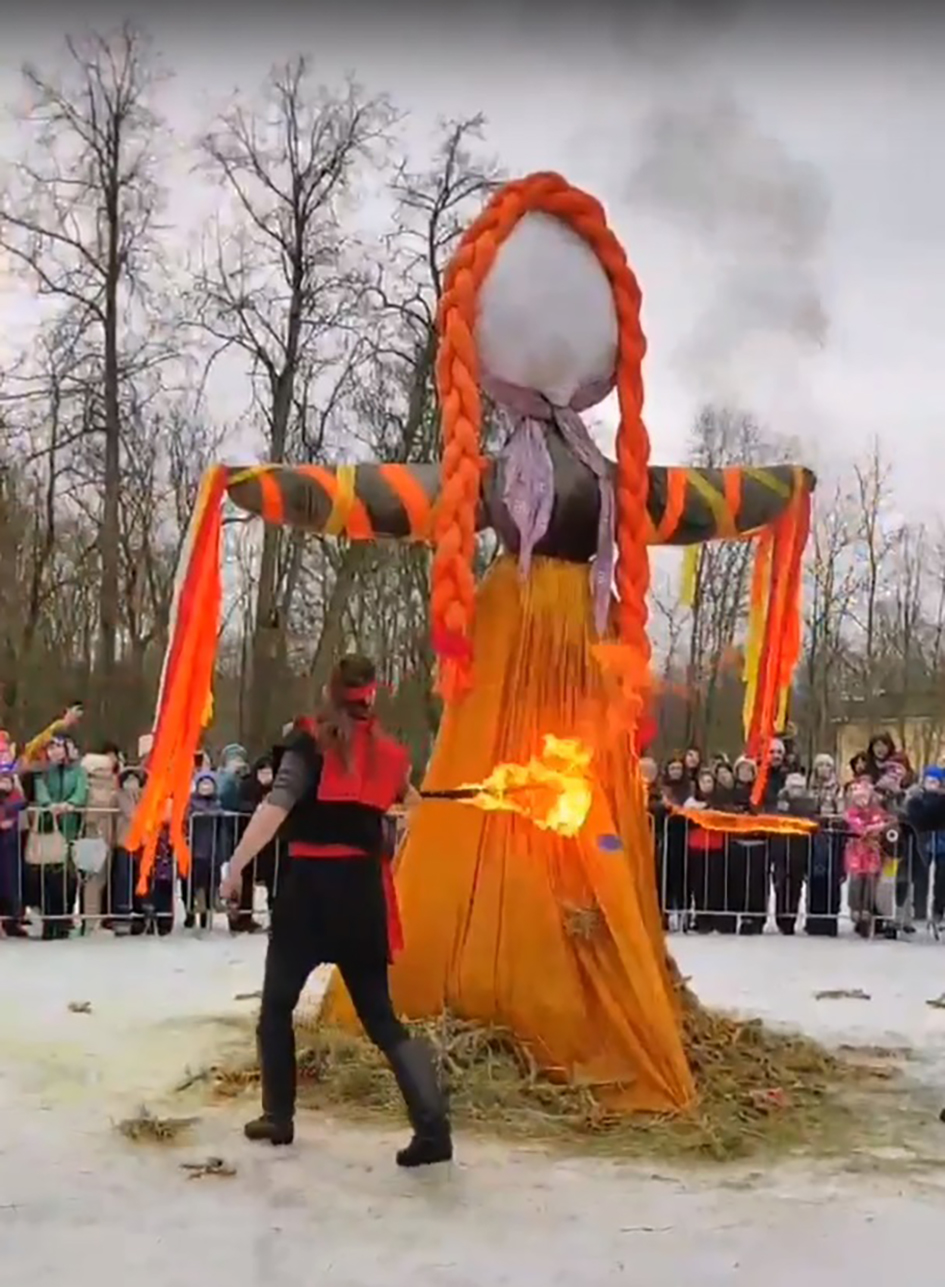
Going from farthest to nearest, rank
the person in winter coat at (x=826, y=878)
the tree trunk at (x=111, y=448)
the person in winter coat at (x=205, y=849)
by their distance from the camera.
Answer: the tree trunk at (x=111, y=448) → the person in winter coat at (x=826, y=878) → the person in winter coat at (x=205, y=849)

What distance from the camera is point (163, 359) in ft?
70.8

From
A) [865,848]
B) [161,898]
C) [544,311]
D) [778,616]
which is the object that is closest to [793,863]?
[865,848]

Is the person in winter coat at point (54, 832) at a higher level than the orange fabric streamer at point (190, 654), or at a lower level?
lower

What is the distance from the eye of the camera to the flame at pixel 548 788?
237 inches

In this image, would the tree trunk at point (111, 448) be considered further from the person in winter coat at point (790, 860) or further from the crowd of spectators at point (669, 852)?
the person in winter coat at point (790, 860)

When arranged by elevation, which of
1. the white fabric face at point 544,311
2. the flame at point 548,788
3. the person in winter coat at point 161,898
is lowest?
the person in winter coat at point 161,898

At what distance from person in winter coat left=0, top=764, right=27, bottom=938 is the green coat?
225mm

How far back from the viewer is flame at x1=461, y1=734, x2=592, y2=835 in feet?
19.8

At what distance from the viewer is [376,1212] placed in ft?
15.6

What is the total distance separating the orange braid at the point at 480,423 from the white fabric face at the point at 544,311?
5 cm

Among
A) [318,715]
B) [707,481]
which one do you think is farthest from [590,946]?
[707,481]

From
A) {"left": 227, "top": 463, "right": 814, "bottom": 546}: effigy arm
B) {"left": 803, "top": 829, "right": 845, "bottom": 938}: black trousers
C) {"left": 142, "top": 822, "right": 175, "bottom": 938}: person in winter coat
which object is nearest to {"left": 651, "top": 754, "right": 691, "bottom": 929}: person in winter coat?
{"left": 803, "top": 829, "right": 845, "bottom": 938}: black trousers

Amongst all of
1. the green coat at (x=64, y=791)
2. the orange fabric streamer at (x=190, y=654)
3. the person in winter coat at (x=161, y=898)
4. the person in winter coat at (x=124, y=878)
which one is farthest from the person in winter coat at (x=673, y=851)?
the orange fabric streamer at (x=190, y=654)

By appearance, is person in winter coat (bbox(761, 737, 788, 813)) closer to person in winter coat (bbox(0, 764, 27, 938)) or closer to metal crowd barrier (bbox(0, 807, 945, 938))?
metal crowd barrier (bbox(0, 807, 945, 938))
